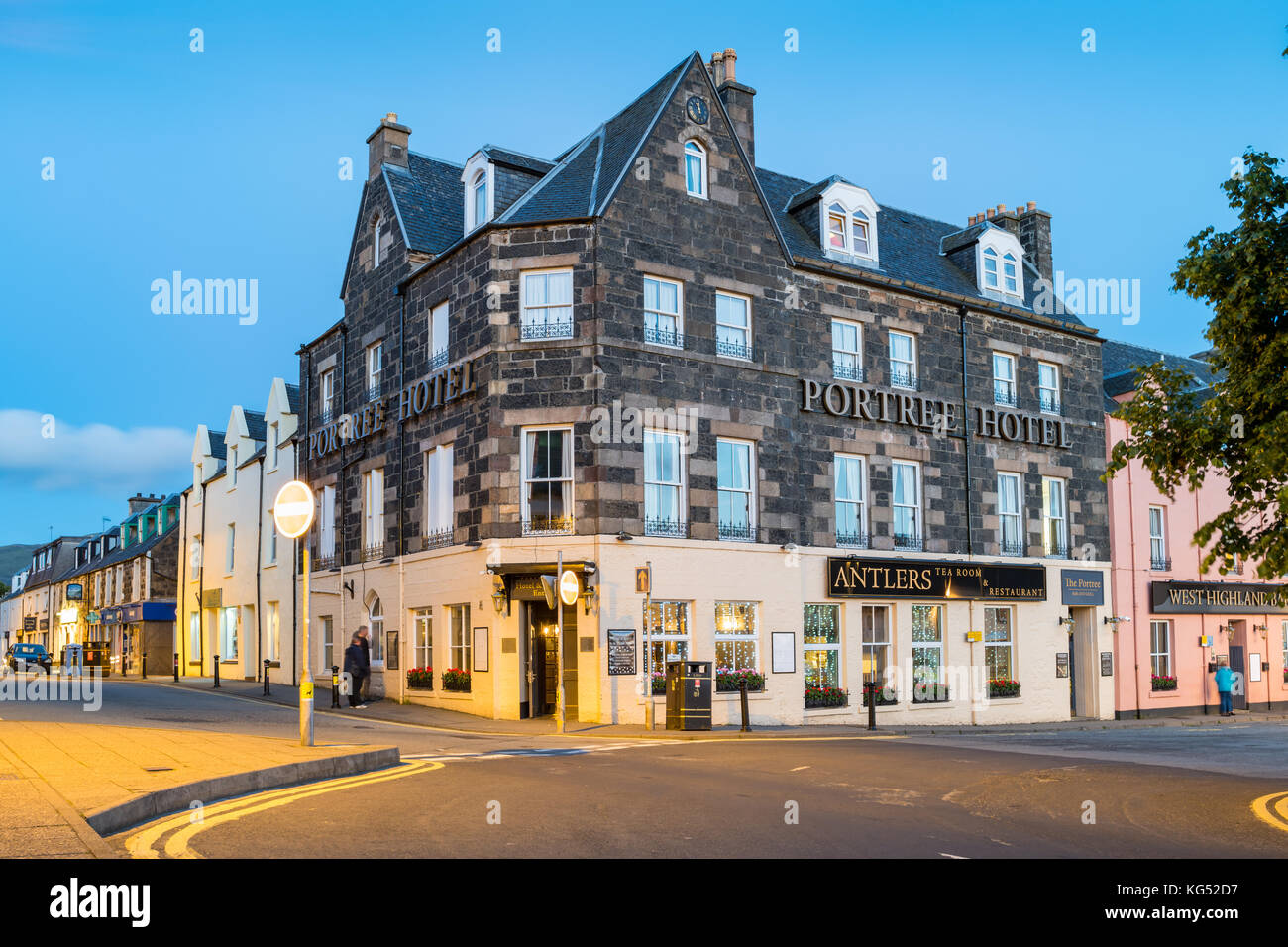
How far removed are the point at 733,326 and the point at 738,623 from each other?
6.86m

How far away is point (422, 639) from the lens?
89.6 ft

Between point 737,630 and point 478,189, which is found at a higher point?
point 478,189

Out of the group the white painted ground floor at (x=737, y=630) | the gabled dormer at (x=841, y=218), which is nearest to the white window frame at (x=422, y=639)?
the white painted ground floor at (x=737, y=630)

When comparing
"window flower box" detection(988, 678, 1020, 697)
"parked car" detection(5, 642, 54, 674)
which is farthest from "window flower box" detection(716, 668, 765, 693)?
"parked car" detection(5, 642, 54, 674)

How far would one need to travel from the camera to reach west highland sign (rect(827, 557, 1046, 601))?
27.3 m

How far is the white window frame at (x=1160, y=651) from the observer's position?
1356 inches

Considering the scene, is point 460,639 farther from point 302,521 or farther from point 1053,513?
point 1053,513

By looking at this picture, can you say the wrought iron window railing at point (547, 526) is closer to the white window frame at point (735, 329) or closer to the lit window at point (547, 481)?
the lit window at point (547, 481)

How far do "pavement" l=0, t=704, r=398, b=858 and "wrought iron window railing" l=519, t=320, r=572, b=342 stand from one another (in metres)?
10.8

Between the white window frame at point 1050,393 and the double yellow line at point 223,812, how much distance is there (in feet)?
79.4

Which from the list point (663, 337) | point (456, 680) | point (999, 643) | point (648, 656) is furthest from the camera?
point (999, 643)

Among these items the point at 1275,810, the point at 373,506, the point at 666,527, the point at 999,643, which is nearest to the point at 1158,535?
the point at 999,643

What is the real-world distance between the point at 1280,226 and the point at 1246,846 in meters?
7.01

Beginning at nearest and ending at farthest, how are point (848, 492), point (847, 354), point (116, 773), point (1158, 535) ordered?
1. point (116, 773)
2. point (848, 492)
3. point (847, 354)
4. point (1158, 535)
